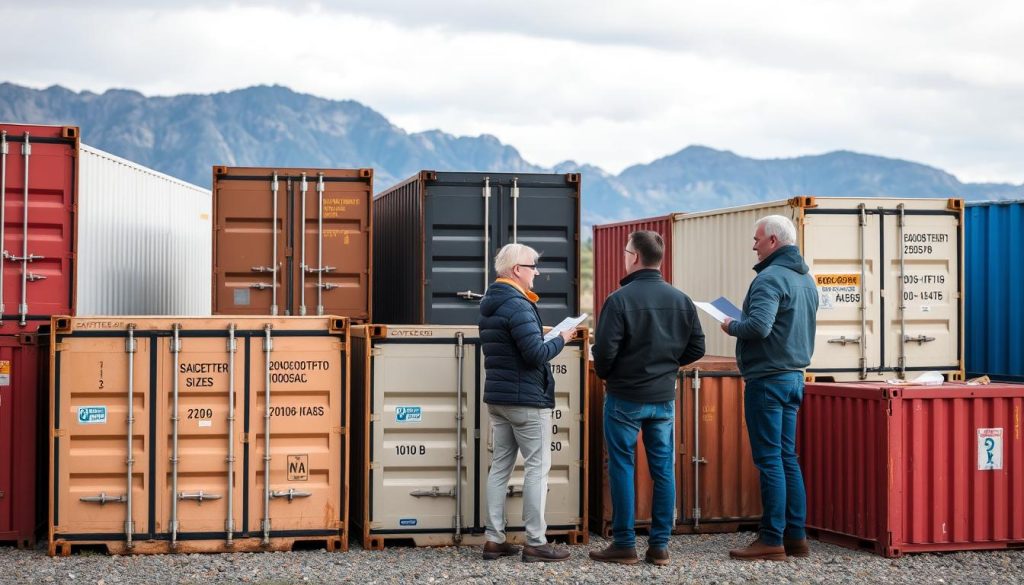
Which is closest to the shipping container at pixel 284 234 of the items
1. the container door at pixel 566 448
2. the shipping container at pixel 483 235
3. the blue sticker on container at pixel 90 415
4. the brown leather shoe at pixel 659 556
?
the shipping container at pixel 483 235

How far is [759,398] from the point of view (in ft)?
25.6

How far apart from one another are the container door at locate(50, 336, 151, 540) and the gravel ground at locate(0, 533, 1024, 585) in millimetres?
304

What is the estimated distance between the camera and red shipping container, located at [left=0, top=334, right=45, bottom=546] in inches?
336

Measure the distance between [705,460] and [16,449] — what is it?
553cm

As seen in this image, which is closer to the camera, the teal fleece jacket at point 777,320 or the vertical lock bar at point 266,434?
the teal fleece jacket at point 777,320

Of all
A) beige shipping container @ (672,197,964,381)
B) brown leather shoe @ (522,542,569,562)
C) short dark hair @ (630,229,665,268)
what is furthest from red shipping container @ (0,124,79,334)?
beige shipping container @ (672,197,964,381)

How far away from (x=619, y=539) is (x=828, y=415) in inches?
84.8

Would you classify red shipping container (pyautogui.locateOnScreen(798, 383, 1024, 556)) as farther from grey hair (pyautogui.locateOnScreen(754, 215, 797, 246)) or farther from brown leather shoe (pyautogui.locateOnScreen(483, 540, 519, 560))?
brown leather shoe (pyautogui.locateOnScreen(483, 540, 519, 560))

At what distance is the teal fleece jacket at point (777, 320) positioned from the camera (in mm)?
7610

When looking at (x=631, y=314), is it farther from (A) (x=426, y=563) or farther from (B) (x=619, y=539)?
(A) (x=426, y=563)

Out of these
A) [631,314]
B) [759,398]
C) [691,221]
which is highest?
[691,221]

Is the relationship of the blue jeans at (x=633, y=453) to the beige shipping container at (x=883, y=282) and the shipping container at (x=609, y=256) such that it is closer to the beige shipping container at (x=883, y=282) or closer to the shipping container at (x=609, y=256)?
the beige shipping container at (x=883, y=282)

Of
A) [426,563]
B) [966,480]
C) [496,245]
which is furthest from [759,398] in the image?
[496,245]

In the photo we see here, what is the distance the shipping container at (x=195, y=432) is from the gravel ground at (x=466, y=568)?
22cm
